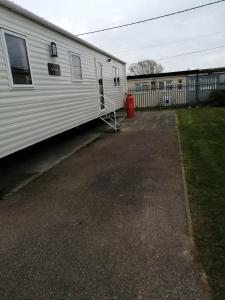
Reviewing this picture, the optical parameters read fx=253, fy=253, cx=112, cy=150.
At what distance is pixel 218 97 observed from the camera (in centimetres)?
1631

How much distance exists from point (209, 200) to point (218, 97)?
48.1 feet

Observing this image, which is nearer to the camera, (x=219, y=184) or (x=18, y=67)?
(x=219, y=184)

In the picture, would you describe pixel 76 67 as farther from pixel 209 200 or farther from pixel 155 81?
pixel 155 81

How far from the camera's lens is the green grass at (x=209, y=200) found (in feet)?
7.11

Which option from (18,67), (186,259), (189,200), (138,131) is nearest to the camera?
(186,259)

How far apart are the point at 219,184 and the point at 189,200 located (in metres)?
0.74

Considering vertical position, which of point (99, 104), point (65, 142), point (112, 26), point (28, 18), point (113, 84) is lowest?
point (65, 142)

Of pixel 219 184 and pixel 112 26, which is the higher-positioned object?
pixel 112 26

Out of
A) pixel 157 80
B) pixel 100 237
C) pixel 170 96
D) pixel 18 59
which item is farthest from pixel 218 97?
pixel 100 237

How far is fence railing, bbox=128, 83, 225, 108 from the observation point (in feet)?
59.5

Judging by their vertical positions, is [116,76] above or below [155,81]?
above

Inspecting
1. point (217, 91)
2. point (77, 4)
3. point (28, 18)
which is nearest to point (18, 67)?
point (28, 18)

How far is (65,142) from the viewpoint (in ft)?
27.4

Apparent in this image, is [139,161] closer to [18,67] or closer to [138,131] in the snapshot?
[18,67]
